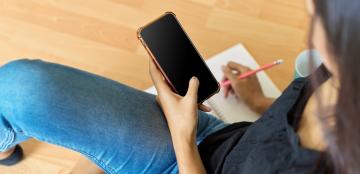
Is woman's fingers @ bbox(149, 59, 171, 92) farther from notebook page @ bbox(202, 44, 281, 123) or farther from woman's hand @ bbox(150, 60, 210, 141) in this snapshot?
notebook page @ bbox(202, 44, 281, 123)

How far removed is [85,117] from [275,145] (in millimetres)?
281

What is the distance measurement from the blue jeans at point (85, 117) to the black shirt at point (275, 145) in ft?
0.37

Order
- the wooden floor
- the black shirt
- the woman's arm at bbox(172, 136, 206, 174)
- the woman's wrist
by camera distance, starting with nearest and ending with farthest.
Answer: the black shirt, the woman's arm at bbox(172, 136, 206, 174), the woman's wrist, the wooden floor

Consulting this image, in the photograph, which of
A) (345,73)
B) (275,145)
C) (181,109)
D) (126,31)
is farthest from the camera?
(126,31)

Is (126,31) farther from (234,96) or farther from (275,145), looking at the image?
(275,145)

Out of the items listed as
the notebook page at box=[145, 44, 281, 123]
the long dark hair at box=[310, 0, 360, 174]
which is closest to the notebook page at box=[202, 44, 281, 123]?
the notebook page at box=[145, 44, 281, 123]

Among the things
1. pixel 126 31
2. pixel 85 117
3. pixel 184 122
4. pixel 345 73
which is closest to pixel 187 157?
pixel 184 122

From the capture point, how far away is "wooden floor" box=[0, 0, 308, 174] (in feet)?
3.22

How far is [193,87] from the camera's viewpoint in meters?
0.66

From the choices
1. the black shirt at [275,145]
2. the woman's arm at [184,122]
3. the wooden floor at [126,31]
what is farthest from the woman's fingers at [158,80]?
the wooden floor at [126,31]

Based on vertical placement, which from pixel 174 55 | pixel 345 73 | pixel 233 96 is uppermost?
pixel 345 73

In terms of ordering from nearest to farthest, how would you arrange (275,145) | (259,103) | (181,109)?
(275,145), (181,109), (259,103)

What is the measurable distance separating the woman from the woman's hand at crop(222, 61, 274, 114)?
0.10 m

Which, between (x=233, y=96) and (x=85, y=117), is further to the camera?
(x=233, y=96)
